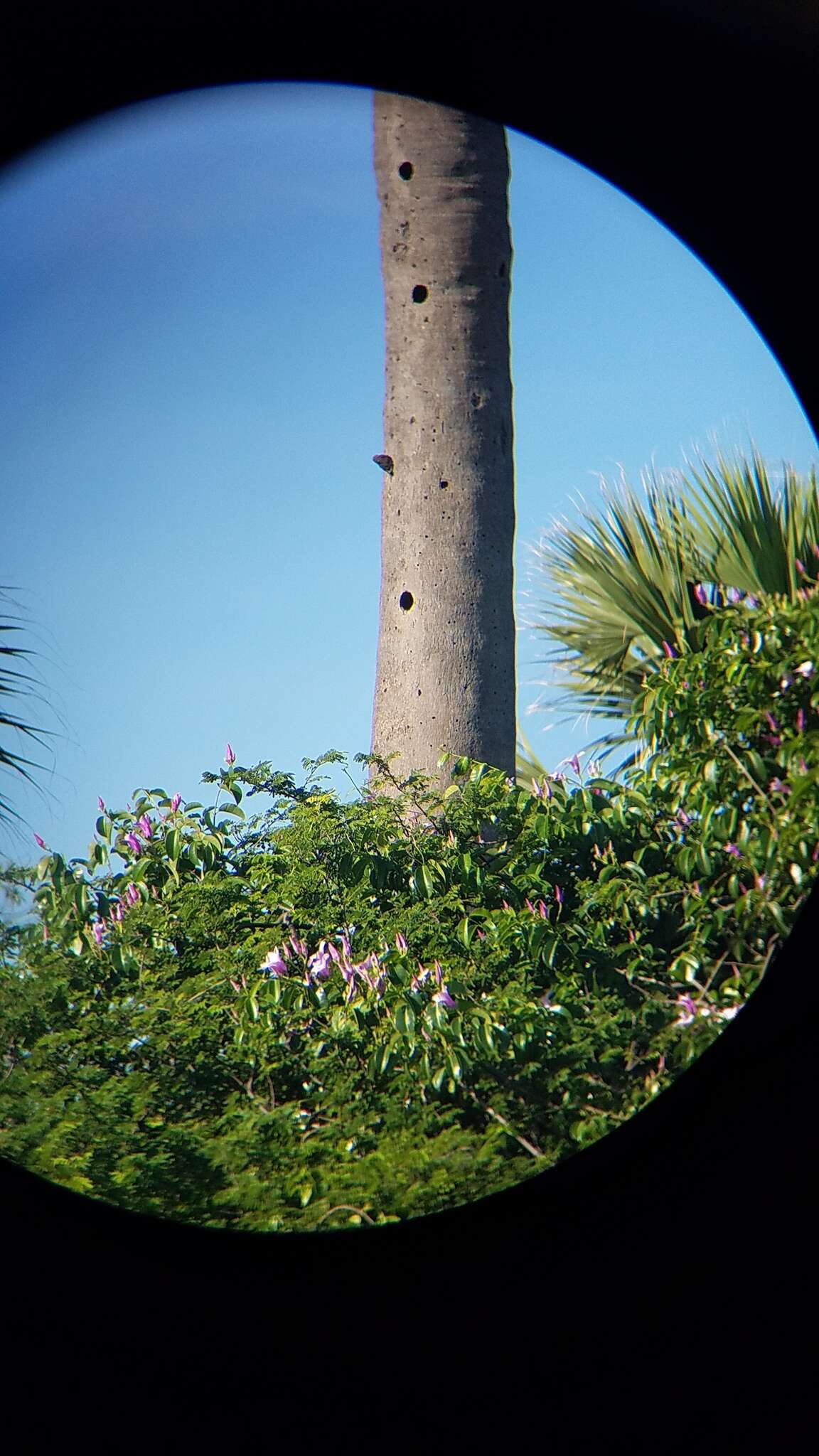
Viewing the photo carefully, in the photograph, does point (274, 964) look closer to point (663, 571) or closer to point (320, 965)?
point (320, 965)

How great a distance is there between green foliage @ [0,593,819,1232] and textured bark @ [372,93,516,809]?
0.90 feet

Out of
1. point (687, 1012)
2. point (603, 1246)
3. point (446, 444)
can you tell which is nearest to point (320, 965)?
point (687, 1012)

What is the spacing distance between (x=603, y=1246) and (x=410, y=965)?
1.22 meters

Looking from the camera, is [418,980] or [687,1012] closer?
[687,1012]

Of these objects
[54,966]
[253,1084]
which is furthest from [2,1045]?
[253,1084]

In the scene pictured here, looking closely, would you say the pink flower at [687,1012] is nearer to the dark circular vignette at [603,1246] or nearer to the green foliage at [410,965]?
the green foliage at [410,965]

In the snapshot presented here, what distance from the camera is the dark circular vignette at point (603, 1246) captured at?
1237mm

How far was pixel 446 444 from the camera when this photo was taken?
122 inches

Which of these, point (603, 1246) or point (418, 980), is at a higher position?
point (418, 980)

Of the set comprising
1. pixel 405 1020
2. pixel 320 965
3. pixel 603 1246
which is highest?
pixel 320 965

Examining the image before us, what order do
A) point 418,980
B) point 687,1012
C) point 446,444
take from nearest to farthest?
point 687,1012 → point 418,980 → point 446,444

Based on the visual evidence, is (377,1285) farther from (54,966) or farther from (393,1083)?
(54,966)

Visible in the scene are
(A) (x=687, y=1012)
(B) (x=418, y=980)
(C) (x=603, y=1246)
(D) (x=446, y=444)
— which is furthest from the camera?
(D) (x=446, y=444)

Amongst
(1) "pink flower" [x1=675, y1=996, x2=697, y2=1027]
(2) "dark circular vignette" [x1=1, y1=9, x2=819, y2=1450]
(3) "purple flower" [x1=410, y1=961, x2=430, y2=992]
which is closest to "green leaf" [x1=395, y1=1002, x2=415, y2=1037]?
(3) "purple flower" [x1=410, y1=961, x2=430, y2=992]
